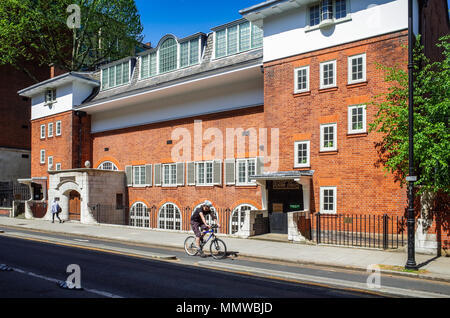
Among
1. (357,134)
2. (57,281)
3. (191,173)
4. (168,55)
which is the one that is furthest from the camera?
Answer: (168,55)

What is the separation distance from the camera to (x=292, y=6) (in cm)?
1905

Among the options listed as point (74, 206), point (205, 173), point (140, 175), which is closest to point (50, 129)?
point (74, 206)

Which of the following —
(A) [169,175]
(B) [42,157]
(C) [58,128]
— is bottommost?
(A) [169,175]

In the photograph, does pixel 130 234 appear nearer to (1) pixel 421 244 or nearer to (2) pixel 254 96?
(2) pixel 254 96

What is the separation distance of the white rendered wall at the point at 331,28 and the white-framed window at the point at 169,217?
1176 centimetres

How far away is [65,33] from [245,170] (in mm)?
28718

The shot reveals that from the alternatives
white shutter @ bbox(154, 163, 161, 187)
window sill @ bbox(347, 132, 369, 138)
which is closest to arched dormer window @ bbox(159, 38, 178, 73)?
white shutter @ bbox(154, 163, 161, 187)

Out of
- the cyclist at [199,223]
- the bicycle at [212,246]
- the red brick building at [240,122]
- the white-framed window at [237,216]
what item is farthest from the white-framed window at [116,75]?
the bicycle at [212,246]

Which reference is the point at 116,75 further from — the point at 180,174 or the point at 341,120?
the point at 341,120

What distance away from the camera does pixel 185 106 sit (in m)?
25.8

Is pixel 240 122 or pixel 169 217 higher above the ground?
pixel 240 122

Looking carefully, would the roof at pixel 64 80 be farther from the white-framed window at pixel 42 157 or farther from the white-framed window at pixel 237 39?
the white-framed window at pixel 237 39

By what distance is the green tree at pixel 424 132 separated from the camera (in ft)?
43.9

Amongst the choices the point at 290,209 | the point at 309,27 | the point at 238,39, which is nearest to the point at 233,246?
the point at 290,209
